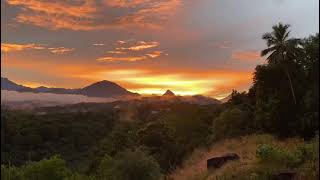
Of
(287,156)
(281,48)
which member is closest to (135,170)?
(287,156)

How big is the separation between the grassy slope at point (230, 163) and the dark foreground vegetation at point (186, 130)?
50.8 inches

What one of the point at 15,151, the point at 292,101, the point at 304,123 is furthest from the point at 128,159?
the point at 15,151

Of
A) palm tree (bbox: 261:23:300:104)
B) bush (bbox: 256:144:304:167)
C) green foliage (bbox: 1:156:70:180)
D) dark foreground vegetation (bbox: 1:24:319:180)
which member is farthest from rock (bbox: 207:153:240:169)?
palm tree (bbox: 261:23:300:104)

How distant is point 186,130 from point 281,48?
2517cm

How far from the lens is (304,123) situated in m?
50.1

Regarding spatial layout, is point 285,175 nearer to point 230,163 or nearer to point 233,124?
point 230,163

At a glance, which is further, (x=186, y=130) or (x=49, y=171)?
(x=186, y=130)

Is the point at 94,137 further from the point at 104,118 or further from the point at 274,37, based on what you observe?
the point at 274,37

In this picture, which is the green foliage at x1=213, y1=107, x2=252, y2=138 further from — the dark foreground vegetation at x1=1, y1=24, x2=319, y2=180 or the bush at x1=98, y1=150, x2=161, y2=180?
the bush at x1=98, y1=150, x2=161, y2=180

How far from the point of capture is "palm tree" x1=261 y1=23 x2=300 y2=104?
2195 inches

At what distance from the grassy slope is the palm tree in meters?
10.4

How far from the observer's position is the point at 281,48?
56.3 m

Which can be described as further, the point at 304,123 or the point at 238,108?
the point at 238,108

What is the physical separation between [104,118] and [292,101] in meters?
51.1
